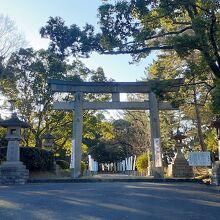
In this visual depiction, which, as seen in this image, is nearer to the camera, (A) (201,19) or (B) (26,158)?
(A) (201,19)

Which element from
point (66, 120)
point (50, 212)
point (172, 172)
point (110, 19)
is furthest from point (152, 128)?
point (50, 212)

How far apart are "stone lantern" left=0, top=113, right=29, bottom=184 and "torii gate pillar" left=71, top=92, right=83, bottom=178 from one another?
2.73 m

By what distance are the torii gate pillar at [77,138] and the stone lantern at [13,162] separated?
2726mm

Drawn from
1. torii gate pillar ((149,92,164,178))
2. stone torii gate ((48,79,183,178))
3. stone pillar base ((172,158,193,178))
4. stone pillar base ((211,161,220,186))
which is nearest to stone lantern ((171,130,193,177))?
stone pillar base ((172,158,193,178))

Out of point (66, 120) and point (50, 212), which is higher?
point (66, 120)

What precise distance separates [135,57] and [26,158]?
339 inches

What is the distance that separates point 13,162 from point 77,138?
376 cm

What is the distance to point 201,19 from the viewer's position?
11.4 m

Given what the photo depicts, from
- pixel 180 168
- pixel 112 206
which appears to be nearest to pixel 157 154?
pixel 180 168

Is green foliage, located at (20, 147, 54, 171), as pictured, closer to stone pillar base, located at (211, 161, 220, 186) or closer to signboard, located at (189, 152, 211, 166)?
signboard, located at (189, 152, 211, 166)

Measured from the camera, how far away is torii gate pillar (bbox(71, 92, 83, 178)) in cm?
1808

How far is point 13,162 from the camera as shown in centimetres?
1612

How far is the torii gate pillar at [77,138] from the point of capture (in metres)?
18.1

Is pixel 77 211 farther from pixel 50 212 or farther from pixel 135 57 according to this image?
pixel 135 57
